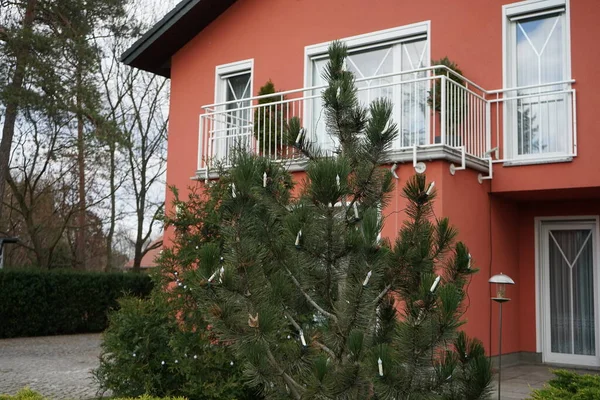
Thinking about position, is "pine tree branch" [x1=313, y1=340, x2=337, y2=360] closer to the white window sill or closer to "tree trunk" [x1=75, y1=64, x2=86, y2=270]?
the white window sill

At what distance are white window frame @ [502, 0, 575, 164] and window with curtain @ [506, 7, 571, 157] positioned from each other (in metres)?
0.01

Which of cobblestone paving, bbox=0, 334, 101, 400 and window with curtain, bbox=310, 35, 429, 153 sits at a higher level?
window with curtain, bbox=310, 35, 429, 153

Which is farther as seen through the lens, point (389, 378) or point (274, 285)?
point (274, 285)

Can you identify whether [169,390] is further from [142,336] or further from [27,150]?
[27,150]

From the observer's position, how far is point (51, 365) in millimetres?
11086

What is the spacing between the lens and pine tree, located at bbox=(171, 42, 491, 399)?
3.73 meters

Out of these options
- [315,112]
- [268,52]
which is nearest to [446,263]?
[315,112]

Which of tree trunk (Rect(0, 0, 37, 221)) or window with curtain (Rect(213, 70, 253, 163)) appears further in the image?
tree trunk (Rect(0, 0, 37, 221))

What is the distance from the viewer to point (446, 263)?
4227 mm

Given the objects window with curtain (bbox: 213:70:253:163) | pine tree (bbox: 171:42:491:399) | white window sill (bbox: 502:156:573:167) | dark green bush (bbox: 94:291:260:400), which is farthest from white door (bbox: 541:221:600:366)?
pine tree (bbox: 171:42:491:399)

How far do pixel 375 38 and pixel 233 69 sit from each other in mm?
3033

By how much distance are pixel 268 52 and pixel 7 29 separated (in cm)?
893

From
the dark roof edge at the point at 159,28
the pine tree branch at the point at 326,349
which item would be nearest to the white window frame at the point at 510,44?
the dark roof edge at the point at 159,28

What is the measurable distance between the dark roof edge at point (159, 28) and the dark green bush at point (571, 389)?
367 inches
